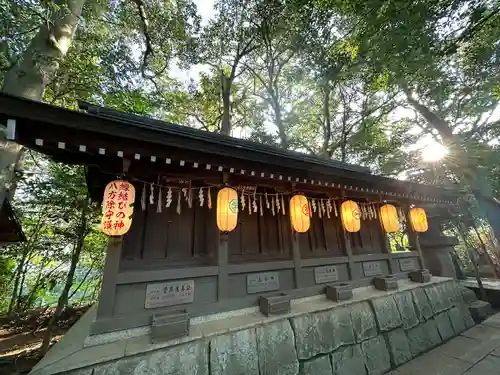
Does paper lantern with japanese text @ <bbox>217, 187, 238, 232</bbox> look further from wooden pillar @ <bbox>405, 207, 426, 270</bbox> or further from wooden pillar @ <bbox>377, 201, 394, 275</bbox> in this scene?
wooden pillar @ <bbox>405, 207, 426, 270</bbox>

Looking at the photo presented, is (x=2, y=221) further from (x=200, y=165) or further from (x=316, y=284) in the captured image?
(x=316, y=284)

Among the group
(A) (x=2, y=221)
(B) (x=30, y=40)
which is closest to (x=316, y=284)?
(A) (x=2, y=221)

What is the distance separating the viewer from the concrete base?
110 inches

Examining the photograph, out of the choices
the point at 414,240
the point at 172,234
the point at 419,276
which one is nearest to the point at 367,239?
the point at 419,276

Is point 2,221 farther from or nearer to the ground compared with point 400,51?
nearer to the ground

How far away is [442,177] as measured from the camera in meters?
12.3

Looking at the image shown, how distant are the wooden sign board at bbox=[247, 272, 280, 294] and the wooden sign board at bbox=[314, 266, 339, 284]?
3.90 ft

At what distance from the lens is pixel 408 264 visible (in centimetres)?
737

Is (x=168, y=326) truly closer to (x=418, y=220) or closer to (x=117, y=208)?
(x=117, y=208)

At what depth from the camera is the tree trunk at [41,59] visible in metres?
5.40

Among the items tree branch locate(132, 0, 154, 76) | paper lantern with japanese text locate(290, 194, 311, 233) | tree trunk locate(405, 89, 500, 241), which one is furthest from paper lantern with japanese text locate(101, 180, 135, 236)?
tree trunk locate(405, 89, 500, 241)

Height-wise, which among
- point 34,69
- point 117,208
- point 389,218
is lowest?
point 117,208

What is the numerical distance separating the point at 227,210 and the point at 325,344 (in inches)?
133

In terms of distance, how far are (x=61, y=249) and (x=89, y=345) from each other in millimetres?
6995
